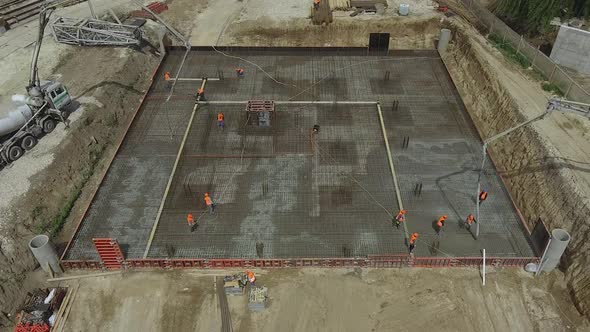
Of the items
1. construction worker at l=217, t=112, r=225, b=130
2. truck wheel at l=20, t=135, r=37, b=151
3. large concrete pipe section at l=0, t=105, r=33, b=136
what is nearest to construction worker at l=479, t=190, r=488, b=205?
construction worker at l=217, t=112, r=225, b=130

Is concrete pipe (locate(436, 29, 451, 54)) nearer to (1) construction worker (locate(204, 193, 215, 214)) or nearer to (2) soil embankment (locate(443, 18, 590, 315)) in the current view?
(2) soil embankment (locate(443, 18, 590, 315))

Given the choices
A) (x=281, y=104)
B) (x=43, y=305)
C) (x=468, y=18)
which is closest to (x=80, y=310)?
(x=43, y=305)

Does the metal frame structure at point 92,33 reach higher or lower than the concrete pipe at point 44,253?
higher

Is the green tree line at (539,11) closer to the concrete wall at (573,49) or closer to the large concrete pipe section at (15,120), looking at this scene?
the concrete wall at (573,49)

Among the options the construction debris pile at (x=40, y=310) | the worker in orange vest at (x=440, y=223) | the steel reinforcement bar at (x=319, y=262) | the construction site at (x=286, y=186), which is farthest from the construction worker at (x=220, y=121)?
the worker in orange vest at (x=440, y=223)

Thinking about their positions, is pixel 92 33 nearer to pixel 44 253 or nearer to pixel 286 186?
pixel 44 253

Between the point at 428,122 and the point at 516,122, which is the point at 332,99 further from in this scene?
the point at 516,122
